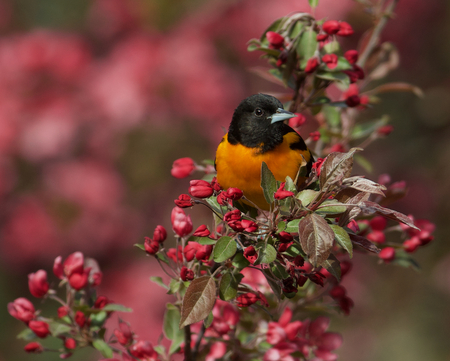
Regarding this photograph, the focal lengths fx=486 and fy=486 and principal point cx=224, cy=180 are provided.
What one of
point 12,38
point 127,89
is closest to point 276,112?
point 127,89

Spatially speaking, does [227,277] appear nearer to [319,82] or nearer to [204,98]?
[319,82]

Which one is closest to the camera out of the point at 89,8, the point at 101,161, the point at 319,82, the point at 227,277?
the point at 227,277

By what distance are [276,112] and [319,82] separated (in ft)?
0.71

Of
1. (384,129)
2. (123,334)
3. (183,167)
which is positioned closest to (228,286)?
(123,334)

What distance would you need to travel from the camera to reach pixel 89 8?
5.35 meters

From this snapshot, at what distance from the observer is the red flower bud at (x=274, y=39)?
5.73 ft

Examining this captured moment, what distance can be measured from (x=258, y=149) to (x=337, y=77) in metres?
0.49

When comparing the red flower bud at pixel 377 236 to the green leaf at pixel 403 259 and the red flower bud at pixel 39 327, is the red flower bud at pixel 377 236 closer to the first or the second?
the green leaf at pixel 403 259

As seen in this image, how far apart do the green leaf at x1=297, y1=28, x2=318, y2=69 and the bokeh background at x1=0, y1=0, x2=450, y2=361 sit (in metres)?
2.59

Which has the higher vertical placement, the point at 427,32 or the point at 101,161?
the point at 427,32

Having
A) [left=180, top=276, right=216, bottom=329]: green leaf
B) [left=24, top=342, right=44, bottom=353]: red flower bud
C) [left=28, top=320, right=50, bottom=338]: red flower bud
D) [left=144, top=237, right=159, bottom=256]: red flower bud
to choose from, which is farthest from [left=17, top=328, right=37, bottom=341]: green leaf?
[left=180, top=276, right=216, bottom=329]: green leaf

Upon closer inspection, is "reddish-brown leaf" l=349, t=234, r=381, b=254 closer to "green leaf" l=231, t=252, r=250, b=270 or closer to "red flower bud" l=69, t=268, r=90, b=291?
"green leaf" l=231, t=252, r=250, b=270

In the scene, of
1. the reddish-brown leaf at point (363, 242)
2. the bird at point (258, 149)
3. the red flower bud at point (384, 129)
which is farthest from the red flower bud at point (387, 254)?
the red flower bud at point (384, 129)

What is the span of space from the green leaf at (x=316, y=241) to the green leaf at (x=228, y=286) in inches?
13.2
